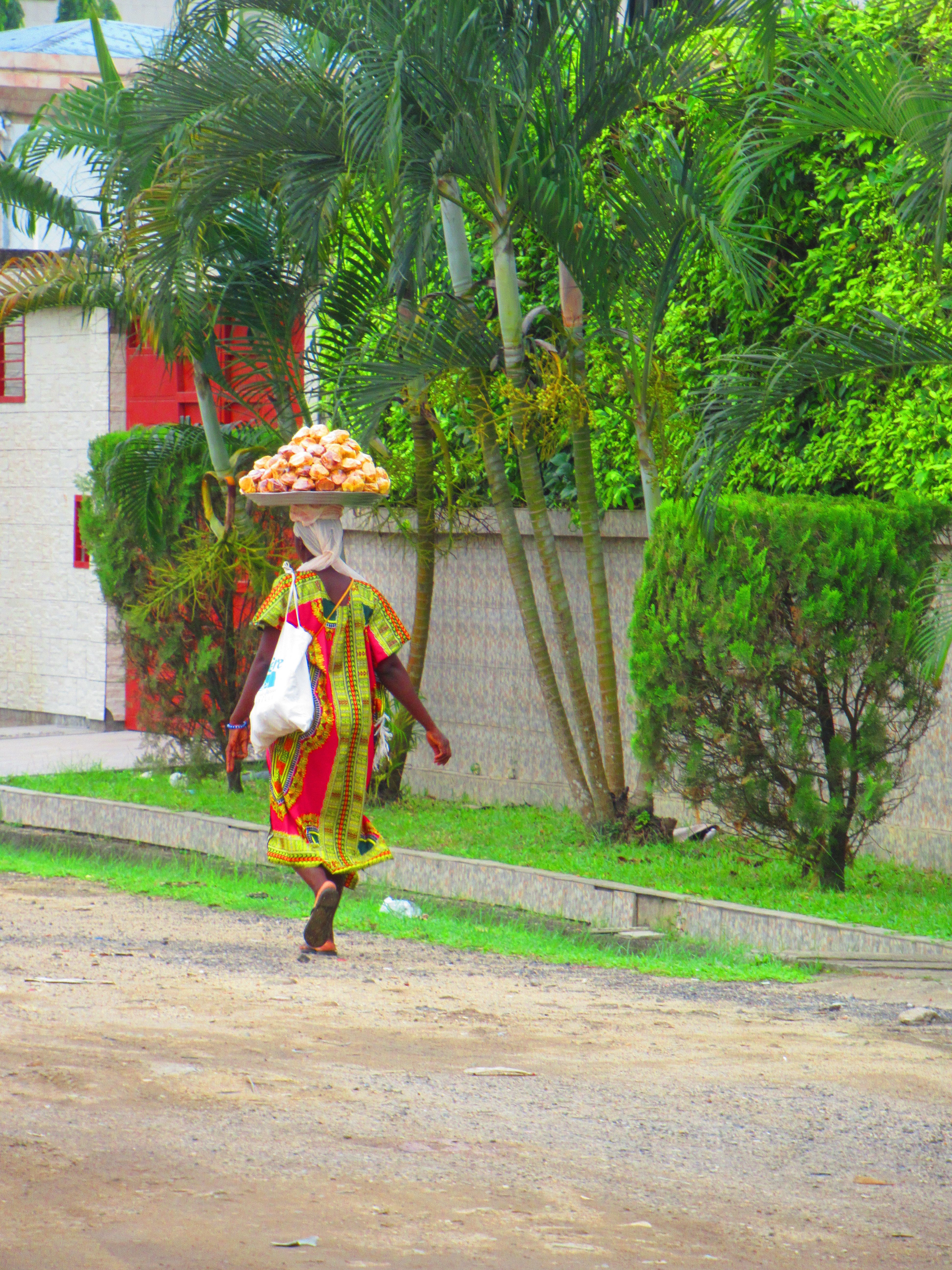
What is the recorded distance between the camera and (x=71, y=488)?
52.9 feet

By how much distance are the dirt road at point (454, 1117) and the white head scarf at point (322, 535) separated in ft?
5.30

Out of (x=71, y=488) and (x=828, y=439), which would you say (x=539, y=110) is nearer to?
(x=828, y=439)

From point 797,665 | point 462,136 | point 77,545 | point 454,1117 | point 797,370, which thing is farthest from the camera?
point 77,545

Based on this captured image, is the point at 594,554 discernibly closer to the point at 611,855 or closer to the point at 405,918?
the point at 611,855

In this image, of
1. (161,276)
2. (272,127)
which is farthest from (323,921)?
(272,127)

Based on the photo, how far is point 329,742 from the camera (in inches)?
265

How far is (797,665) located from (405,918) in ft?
7.30

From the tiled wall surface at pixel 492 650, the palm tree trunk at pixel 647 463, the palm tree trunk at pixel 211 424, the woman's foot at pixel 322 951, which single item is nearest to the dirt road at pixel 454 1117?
the woman's foot at pixel 322 951

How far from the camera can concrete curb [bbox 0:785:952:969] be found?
7.18 metres

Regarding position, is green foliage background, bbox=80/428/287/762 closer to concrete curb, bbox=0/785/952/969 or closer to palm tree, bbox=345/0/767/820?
concrete curb, bbox=0/785/952/969

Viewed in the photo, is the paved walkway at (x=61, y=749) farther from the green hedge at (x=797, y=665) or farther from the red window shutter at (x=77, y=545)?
the green hedge at (x=797, y=665)

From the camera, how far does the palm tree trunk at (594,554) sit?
9.05m

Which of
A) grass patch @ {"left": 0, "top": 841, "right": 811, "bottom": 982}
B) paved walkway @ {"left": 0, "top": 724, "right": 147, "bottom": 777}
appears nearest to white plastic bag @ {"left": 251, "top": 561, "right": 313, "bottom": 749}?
grass patch @ {"left": 0, "top": 841, "right": 811, "bottom": 982}

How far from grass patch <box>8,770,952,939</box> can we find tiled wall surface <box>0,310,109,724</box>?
4204 millimetres
